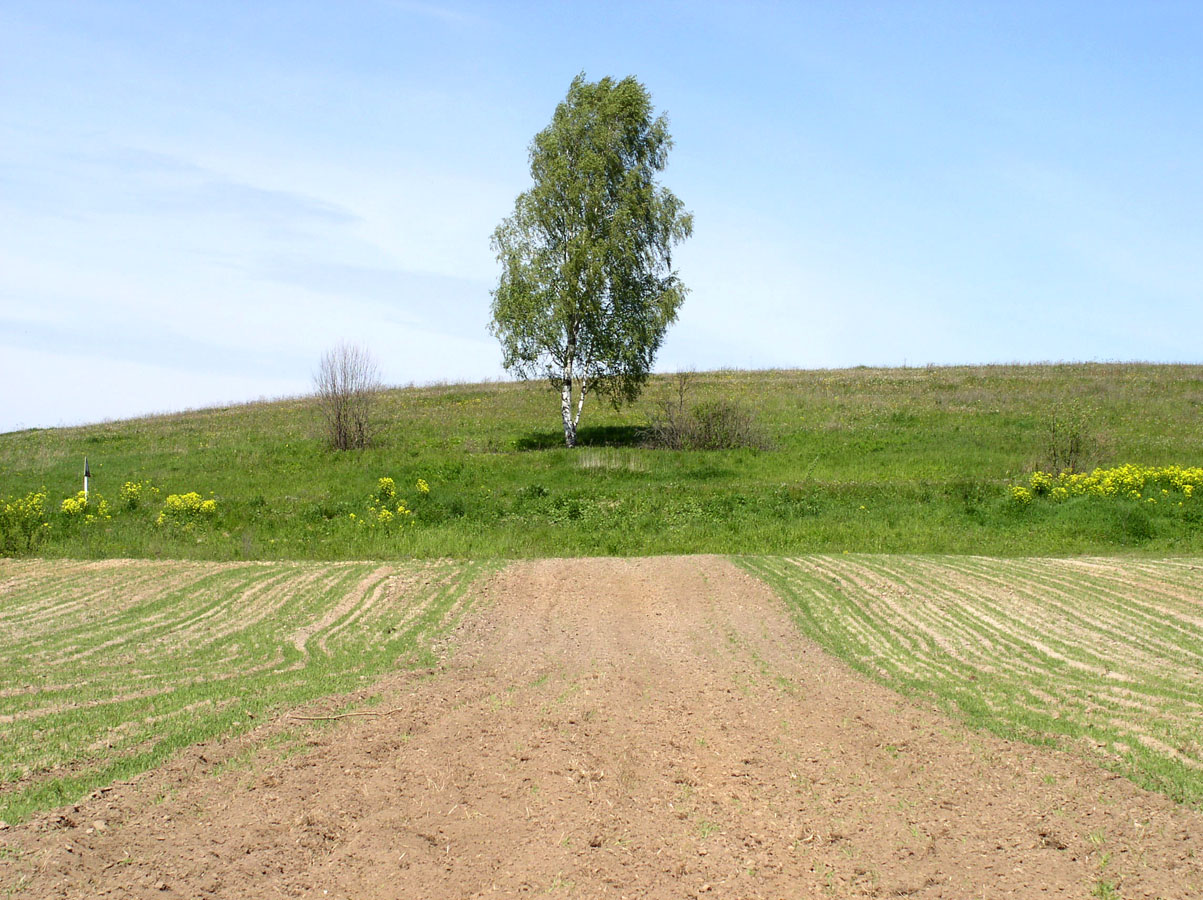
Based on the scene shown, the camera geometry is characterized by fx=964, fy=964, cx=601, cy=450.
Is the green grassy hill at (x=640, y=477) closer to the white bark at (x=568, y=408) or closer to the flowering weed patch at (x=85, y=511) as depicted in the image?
the flowering weed patch at (x=85, y=511)

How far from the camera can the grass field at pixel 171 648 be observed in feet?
23.7

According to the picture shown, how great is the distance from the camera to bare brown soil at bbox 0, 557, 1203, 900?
5352 mm

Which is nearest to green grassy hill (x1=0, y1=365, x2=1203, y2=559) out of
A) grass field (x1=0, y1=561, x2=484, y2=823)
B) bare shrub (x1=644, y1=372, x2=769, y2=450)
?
bare shrub (x1=644, y1=372, x2=769, y2=450)

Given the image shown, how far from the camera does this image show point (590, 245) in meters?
33.3

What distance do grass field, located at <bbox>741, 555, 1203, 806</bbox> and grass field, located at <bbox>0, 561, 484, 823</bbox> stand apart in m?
5.25

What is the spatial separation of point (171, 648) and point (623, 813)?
7.36 metres

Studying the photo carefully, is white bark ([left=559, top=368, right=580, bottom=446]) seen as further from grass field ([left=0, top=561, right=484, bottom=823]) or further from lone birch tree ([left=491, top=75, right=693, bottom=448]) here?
grass field ([left=0, top=561, right=484, bottom=823])

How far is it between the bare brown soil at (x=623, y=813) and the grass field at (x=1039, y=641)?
0.76 m

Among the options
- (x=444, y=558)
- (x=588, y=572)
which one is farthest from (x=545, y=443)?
(x=588, y=572)

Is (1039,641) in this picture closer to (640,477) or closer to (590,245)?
(640,477)

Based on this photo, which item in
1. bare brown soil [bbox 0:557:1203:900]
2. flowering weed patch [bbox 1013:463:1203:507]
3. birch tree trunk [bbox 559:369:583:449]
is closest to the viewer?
bare brown soil [bbox 0:557:1203:900]

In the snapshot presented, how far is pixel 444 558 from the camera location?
1814 centimetres

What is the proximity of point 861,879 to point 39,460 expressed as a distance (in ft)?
127

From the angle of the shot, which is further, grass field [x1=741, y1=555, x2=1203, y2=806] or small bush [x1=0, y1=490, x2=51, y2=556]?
small bush [x1=0, y1=490, x2=51, y2=556]
